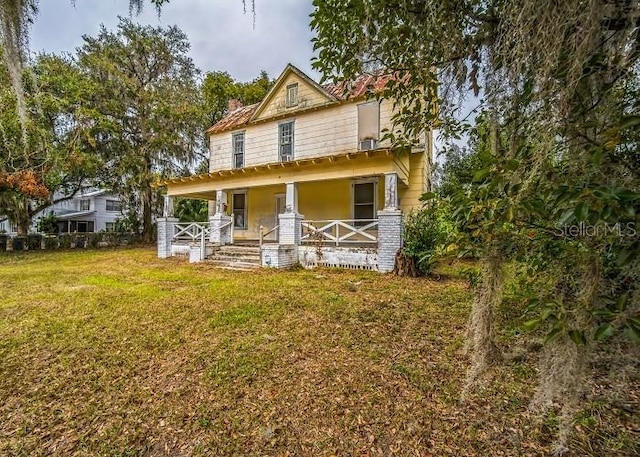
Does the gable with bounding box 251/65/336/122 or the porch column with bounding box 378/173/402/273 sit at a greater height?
the gable with bounding box 251/65/336/122

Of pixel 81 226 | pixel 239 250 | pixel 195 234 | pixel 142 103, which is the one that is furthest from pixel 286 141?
pixel 81 226

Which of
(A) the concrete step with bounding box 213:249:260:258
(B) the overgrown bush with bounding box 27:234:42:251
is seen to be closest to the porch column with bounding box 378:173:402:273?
(A) the concrete step with bounding box 213:249:260:258

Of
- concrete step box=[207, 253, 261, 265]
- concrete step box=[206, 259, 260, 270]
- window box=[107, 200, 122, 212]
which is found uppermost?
window box=[107, 200, 122, 212]

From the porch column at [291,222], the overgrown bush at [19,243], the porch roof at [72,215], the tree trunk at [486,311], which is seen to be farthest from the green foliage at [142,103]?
the tree trunk at [486,311]

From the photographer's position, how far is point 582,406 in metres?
2.16

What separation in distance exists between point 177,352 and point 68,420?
1.09 m

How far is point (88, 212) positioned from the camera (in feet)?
89.7

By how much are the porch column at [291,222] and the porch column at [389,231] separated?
8.56ft

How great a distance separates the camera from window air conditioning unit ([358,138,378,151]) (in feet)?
33.3

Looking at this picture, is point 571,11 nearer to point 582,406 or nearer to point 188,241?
point 582,406

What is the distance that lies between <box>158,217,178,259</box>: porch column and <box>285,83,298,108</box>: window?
642cm

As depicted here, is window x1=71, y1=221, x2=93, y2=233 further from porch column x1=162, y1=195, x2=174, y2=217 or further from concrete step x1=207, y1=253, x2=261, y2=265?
concrete step x1=207, y1=253, x2=261, y2=265

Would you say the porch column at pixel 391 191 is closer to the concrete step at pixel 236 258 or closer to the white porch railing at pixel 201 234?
the concrete step at pixel 236 258

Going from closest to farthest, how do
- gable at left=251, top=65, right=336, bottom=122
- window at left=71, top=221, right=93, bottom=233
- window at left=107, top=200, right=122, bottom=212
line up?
gable at left=251, top=65, right=336, bottom=122
window at left=71, top=221, right=93, bottom=233
window at left=107, top=200, right=122, bottom=212
